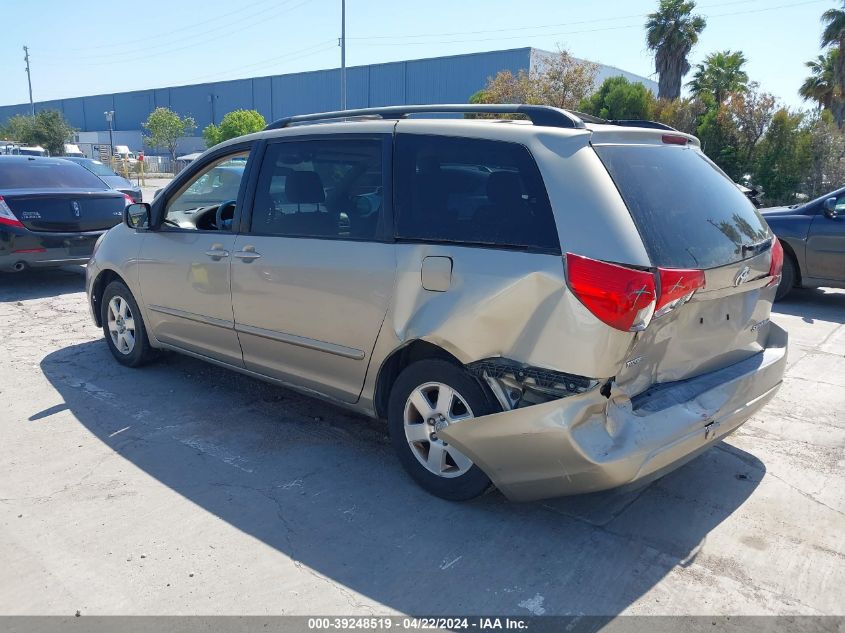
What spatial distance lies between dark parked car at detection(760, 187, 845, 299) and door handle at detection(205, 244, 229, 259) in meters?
6.63

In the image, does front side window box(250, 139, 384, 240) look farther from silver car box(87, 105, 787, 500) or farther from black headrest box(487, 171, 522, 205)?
black headrest box(487, 171, 522, 205)

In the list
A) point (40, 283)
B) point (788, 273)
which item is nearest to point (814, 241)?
point (788, 273)

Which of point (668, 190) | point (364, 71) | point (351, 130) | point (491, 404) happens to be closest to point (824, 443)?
point (668, 190)

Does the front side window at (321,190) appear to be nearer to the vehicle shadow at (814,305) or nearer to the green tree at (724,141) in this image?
the vehicle shadow at (814,305)

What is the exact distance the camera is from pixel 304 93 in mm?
62000

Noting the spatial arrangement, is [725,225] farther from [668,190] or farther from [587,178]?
[587,178]

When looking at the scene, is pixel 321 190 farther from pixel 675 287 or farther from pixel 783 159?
pixel 783 159

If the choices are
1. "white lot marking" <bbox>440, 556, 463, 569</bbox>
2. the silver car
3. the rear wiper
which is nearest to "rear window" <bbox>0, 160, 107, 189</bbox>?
the silver car

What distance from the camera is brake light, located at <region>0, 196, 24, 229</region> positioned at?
819 cm

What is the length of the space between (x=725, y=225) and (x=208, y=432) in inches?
128

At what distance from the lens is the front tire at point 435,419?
333 cm

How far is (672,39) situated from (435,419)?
35660mm

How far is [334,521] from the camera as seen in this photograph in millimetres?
3414

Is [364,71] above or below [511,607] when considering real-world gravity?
above
